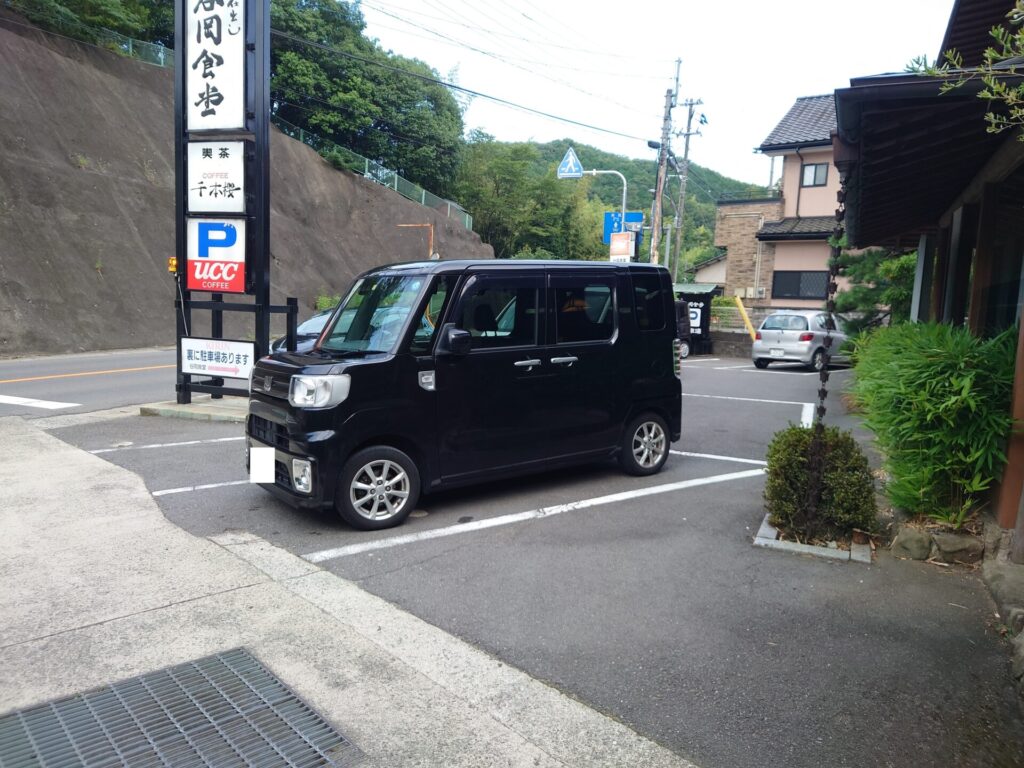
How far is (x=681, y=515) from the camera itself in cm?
605

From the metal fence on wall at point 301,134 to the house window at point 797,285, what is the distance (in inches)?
857

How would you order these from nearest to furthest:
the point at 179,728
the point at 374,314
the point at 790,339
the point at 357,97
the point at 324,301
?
1. the point at 179,728
2. the point at 374,314
3. the point at 790,339
4. the point at 324,301
5. the point at 357,97

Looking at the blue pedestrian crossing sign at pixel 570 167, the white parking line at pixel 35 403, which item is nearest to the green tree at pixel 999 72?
the white parking line at pixel 35 403

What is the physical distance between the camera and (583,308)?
6582mm

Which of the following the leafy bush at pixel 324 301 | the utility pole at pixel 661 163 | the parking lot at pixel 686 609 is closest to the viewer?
the parking lot at pixel 686 609

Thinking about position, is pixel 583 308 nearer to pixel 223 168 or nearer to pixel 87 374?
pixel 223 168

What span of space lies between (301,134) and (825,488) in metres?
38.4

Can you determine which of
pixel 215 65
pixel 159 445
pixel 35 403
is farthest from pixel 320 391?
pixel 35 403

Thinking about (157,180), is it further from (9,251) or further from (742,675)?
(742,675)

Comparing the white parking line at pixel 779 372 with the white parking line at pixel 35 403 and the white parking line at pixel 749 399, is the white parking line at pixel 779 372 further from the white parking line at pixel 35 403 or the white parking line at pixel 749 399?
the white parking line at pixel 35 403

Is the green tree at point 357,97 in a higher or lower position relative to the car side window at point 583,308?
higher

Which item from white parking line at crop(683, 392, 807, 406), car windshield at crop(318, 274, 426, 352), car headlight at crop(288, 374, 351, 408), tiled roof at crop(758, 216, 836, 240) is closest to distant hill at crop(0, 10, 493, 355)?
car windshield at crop(318, 274, 426, 352)

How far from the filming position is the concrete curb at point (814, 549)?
5008mm

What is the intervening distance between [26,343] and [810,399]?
19.6m
